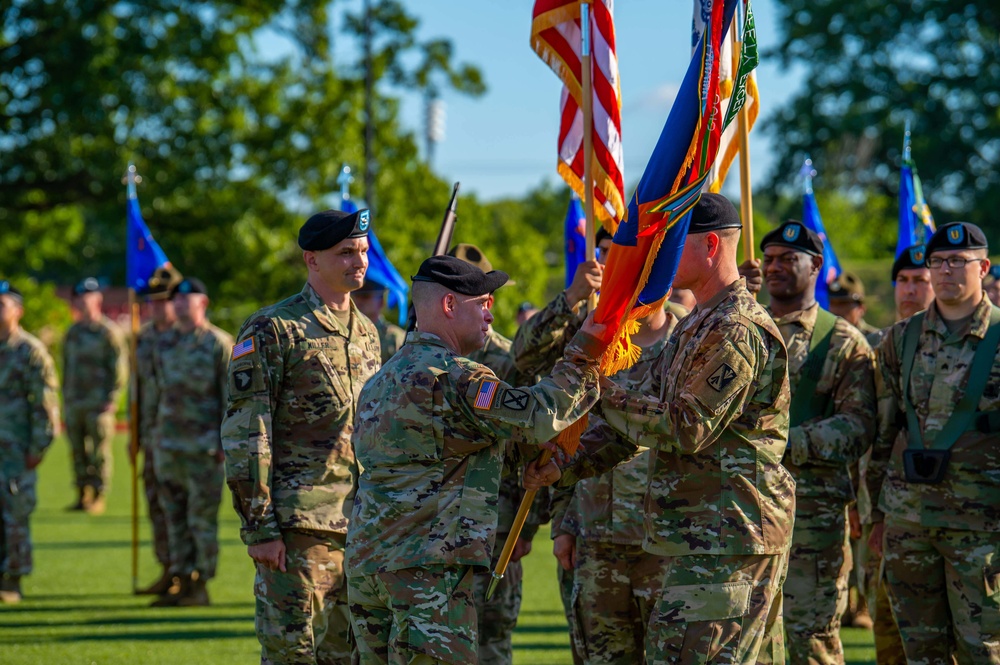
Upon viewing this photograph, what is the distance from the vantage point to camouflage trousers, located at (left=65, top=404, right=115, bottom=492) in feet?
56.4

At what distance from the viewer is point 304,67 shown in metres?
25.0

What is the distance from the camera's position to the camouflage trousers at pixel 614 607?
6074 mm

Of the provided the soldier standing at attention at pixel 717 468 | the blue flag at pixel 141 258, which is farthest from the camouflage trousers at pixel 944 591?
the blue flag at pixel 141 258

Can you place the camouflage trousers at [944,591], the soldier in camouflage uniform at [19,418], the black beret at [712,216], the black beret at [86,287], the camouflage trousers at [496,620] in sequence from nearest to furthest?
the black beret at [712,216] → the camouflage trousers at [944,591] → the camouflage trousers at [496,620] → the soldier in camouflage uniform at [19,418] → the black beret at [86,287]

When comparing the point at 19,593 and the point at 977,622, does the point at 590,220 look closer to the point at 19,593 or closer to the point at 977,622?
the point at 977,622

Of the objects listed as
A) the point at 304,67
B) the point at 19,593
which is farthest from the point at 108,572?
the point at 304,67

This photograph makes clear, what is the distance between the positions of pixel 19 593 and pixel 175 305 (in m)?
2.92

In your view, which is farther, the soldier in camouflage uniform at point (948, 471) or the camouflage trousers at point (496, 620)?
the camouflage trousers at point (496, 620)

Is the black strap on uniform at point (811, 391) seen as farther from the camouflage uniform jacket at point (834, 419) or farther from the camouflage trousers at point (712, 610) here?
the camouflage trousers at point (712, 610)

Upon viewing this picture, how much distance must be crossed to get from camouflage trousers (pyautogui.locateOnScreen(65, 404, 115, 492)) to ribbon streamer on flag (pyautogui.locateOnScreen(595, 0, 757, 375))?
532 inches

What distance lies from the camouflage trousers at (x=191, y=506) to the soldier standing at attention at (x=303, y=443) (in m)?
4.67

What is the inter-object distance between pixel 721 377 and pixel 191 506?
24.1ft

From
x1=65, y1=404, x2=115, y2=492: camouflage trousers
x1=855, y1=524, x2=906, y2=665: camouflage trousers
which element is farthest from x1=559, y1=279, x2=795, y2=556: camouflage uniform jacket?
x1=65, y1=404, x2=115, y2=492: camouflage trousers

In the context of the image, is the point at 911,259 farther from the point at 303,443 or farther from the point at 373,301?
the point at 303,443
